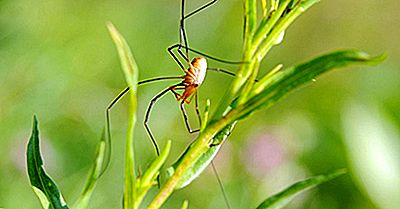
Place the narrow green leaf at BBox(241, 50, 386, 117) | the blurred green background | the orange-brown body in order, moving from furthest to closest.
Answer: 1. the blurred green background
2. the orange-brown body
3. the narrow green leaf at BBox(241, 50, 386, 117)

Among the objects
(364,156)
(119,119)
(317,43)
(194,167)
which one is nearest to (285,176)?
(364,156)

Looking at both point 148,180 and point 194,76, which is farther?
point 194,76

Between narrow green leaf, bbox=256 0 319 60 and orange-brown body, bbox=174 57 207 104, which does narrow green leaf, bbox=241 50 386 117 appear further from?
orange-brown body, bbox=174 57 207 104

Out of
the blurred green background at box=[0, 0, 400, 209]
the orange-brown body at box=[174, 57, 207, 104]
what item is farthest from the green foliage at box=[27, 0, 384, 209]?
the blurred green background at box=[0, 0, 400, 209]

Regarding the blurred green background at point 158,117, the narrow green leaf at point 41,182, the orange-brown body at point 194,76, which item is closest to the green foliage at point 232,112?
the narrow green leaf at point 41,182

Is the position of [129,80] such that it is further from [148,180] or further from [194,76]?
[194,76]

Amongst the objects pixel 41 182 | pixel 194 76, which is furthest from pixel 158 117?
pixel 41 182

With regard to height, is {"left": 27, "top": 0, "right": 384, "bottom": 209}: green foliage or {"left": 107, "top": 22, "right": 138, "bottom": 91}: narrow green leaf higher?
{"left": 107, "top": 22, "right": 138, "bottom": 91}: narrow green leaf
